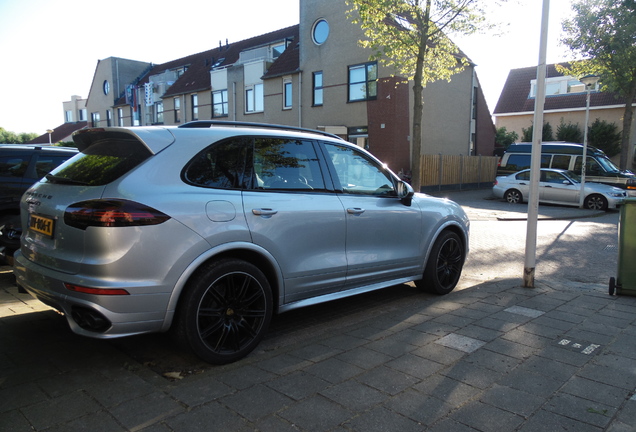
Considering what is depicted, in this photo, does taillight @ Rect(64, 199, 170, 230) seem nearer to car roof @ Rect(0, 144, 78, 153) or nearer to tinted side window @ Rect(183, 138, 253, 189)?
tinted side window @ Rect(183, 138, 253, 189)

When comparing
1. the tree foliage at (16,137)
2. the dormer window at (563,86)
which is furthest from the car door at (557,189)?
the tree foliage at (16,137)

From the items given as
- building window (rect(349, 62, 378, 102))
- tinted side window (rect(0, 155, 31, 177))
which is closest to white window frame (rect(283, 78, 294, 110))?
building window (rect(349, 62, 378, 102))

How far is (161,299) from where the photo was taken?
300 cm

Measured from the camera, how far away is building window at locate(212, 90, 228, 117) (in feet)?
101

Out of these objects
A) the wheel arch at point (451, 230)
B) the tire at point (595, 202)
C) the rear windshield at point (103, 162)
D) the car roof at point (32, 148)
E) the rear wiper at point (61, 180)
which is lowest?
the tire at point (595, 202)

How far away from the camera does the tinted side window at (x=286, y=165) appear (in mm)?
3709

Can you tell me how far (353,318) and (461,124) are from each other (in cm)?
2477

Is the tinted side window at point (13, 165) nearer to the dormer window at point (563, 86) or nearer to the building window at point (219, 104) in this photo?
the building window at point (219, 104)

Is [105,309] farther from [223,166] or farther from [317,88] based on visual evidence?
[317,88]

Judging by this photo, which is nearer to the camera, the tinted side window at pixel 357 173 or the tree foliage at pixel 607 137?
the tinted side window at pixel 357 173

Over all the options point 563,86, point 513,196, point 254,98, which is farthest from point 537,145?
point 563,86

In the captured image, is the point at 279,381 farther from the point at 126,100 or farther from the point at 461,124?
the point at 126,100

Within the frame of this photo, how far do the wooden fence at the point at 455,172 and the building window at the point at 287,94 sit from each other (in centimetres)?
897

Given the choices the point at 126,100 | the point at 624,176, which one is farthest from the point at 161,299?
the point at 126,100
